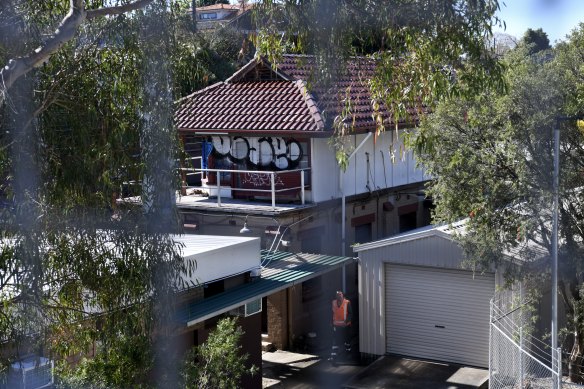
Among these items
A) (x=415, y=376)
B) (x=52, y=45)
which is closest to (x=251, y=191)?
(x=415, y=376)

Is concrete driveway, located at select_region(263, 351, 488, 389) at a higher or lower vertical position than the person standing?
lower

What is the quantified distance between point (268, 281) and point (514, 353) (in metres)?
1.63

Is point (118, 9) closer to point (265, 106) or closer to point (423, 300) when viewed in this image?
point (423, 300)

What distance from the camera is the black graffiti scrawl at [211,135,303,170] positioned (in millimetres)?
7484

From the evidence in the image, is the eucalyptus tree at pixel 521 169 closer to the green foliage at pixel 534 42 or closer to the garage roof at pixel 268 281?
the green foliage at pixel 534 42

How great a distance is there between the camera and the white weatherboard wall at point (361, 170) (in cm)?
739

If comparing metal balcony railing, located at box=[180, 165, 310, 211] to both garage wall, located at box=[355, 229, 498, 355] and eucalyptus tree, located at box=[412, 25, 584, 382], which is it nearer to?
garage wall, located at box=[355, 229, 498, 355]

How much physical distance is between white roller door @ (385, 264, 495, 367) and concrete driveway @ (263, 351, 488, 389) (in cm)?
12

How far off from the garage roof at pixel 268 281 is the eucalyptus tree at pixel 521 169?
43.0 inches

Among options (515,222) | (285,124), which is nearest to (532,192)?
(515,222)

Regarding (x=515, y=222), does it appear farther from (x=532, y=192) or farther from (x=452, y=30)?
(x=452, y=30)

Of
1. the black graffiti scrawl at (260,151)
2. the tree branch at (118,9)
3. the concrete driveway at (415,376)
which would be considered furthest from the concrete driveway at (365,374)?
the tree branch at (118,9)

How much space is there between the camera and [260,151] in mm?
7688

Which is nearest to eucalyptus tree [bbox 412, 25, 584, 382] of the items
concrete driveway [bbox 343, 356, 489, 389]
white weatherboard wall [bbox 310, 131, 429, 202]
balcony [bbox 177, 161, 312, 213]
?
concrete driveway [bbox 343, 356, 489, 389]
